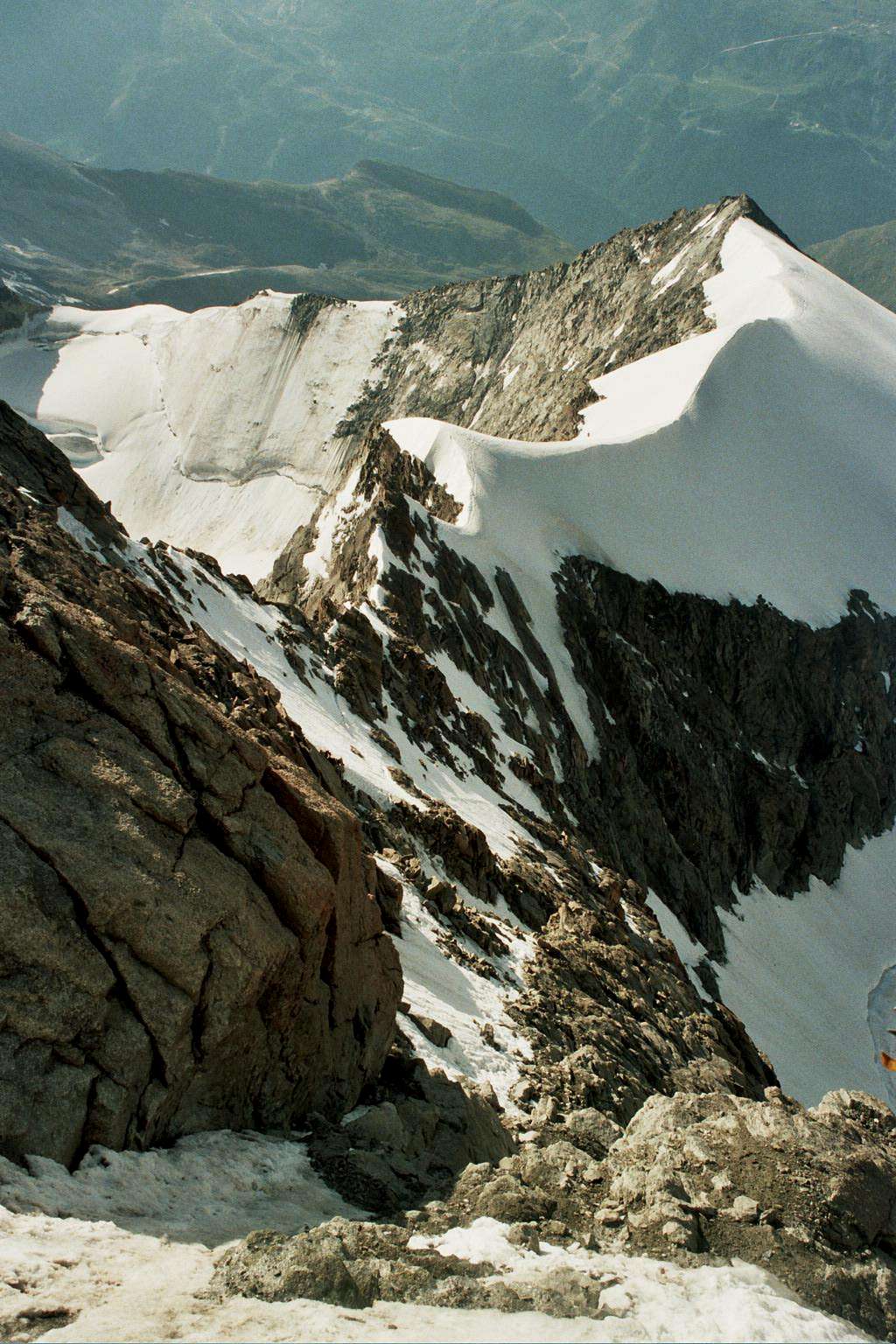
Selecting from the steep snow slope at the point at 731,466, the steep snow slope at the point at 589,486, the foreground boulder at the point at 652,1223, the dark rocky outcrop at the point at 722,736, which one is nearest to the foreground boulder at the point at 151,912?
the foreground boulder at the point at 652,1223

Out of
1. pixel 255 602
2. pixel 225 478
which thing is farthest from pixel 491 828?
pixel 225 478

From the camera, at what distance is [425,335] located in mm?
92312

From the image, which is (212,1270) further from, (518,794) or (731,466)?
(731,466)

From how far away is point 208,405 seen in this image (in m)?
89.4

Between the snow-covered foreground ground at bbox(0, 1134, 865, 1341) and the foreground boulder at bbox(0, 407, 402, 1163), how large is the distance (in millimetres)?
406

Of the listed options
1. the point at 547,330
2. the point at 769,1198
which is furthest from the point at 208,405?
the point at 769,1198

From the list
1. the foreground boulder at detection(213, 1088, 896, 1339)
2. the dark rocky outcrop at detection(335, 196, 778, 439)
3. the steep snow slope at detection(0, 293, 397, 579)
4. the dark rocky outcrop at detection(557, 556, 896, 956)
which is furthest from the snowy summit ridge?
the steep snow slope at detection(0, 293, 397, 579)

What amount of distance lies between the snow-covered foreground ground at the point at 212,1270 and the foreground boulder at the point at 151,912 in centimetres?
41

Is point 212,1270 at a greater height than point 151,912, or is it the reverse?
point 151,912

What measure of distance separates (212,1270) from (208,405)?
8985 cm

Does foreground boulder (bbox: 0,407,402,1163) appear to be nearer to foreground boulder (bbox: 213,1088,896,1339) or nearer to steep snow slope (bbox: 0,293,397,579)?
foreground boulder (bbox: 213,1088,896,1339)

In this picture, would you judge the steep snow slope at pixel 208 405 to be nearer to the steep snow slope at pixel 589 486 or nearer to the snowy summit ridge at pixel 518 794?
the steep snow slope at pixel 589 486

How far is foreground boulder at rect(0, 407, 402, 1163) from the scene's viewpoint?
755cm

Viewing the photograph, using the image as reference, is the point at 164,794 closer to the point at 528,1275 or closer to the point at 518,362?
the point at 528,1275
